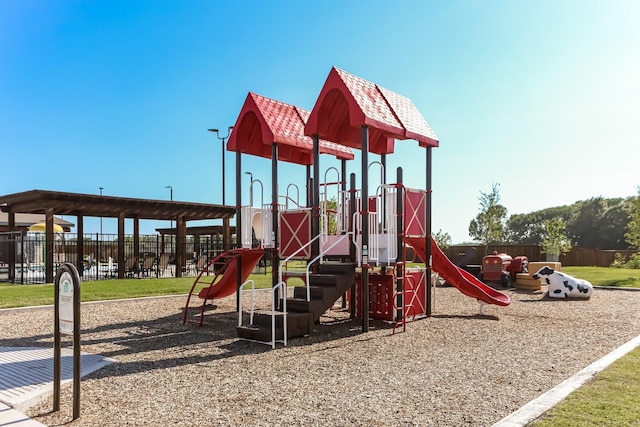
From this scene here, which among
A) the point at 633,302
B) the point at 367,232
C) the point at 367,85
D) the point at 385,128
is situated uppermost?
the point at 367,85

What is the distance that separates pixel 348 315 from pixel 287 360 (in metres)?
5.08

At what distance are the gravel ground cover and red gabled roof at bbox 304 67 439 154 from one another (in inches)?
150

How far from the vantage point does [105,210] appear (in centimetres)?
2400

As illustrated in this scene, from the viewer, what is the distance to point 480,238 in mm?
44281

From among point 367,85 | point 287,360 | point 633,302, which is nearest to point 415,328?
point 287,360

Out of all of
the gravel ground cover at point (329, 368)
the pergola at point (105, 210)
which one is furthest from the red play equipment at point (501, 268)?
the pergola at point (105, 210)

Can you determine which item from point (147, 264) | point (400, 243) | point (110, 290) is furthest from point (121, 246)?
point (400, 243)

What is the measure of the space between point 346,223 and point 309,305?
2.68m

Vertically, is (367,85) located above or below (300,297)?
above

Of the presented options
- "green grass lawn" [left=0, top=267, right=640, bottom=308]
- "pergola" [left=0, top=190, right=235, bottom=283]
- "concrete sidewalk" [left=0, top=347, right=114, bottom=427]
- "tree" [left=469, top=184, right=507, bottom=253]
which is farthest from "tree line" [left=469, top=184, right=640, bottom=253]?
"concrete sidewalk" [left=0, top=347, right=114, bottom=427]

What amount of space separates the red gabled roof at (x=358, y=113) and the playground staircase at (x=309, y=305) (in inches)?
108

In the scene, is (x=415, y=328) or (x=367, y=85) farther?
(x=367, y=85)

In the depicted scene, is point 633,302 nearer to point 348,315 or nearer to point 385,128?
point 348,315

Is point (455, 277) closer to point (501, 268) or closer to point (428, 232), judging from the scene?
point (428, 232)
